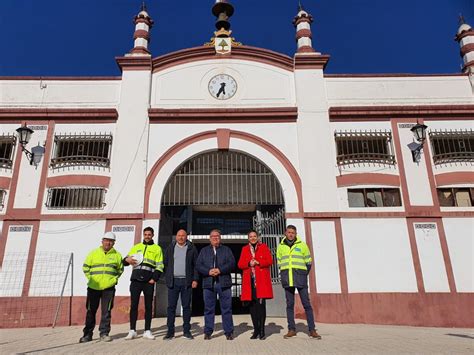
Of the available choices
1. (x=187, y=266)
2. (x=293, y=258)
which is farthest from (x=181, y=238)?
(x=293, y=258)

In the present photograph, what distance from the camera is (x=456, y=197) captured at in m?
10.7

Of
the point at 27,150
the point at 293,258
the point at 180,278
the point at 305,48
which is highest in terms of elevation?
the point at 305,48

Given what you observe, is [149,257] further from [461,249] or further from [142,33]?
[142,33]

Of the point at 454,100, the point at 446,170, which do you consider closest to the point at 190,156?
the point at 446,170

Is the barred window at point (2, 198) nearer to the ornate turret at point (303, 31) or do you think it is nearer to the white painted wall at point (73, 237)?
the white painted wall at point (73, 237)

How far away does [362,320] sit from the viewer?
945 cm

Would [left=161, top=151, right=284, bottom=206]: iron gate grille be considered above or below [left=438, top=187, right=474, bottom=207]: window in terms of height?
above

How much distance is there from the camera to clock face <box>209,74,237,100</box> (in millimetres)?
11844

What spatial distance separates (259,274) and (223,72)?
306 inches

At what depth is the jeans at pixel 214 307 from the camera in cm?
616

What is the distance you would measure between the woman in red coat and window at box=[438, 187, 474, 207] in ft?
22.5

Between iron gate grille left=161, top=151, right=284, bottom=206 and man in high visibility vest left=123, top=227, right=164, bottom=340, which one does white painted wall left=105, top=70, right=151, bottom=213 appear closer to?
iron gate grille left=161, top=151, right=284, bottom=206

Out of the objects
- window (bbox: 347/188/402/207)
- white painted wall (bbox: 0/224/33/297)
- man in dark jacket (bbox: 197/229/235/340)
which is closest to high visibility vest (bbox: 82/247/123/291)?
man in dark jacket (bbox: 197/229/235/340)

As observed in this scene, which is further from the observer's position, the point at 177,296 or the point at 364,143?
the point at 364,143
